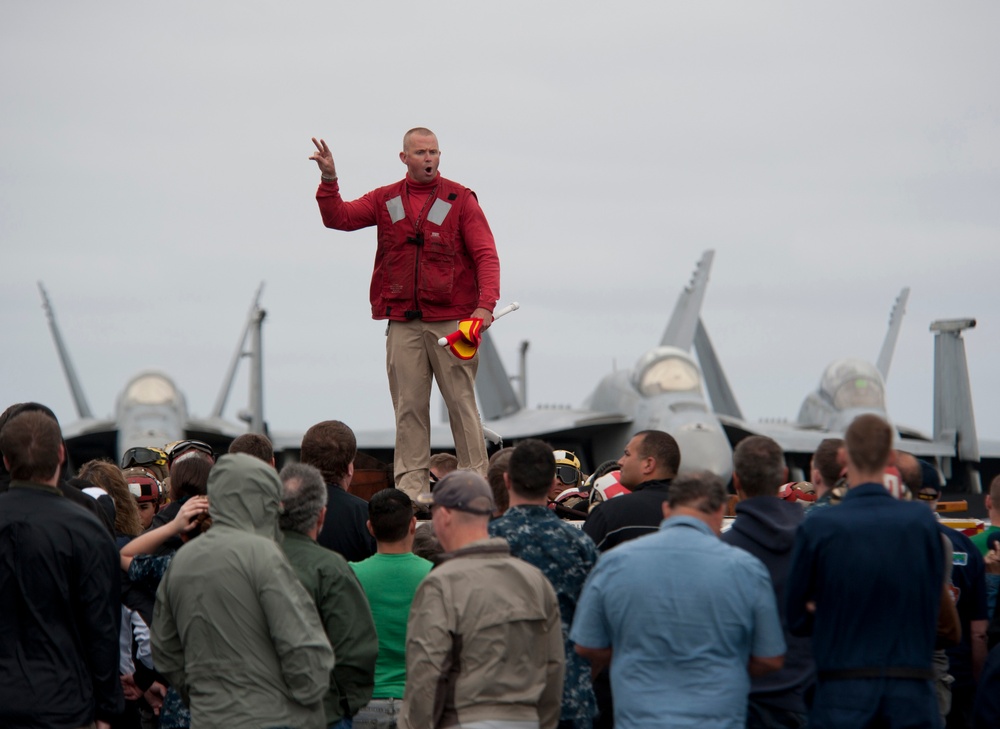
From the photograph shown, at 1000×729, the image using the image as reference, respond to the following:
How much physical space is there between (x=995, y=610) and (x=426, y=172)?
13.8ft

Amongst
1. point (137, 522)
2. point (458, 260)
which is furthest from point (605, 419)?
point (137, 522)

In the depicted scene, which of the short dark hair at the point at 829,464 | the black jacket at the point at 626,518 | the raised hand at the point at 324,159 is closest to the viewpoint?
the short dark hair at the point at 829,464

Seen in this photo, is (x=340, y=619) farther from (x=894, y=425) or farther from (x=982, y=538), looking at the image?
(x=894, y=425)

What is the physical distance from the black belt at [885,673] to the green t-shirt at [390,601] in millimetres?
1910

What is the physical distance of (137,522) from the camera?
6426 millimetres

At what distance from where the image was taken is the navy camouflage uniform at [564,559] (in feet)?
17.1

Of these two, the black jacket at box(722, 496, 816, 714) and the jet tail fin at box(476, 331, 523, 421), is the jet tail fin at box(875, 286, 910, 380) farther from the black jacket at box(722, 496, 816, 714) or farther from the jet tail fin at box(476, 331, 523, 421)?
the black jacket at box(722, 496, 816, 714)

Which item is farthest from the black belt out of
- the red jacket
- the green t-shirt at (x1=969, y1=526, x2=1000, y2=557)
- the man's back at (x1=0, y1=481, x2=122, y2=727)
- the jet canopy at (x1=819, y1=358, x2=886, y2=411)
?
the jet canopy at (x1=819, y1=358, x2=886, y2=411)

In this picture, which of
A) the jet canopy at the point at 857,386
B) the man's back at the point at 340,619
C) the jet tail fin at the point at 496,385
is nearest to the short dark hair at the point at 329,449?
the man's back at the point at 340,619

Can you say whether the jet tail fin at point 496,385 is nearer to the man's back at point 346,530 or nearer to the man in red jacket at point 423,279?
the man in red jacket at point 423,279

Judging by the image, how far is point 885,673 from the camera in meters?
4.56

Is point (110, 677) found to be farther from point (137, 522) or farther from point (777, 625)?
point (777, 625)

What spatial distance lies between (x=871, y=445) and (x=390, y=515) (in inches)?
82.7

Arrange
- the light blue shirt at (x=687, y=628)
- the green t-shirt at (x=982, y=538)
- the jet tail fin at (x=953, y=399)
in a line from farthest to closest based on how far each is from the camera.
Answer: the jet tail fin at (x=953, y=399) < the green t-shirt at (x=982, y=538) < the light blue shirt at (x=687, y=628)
